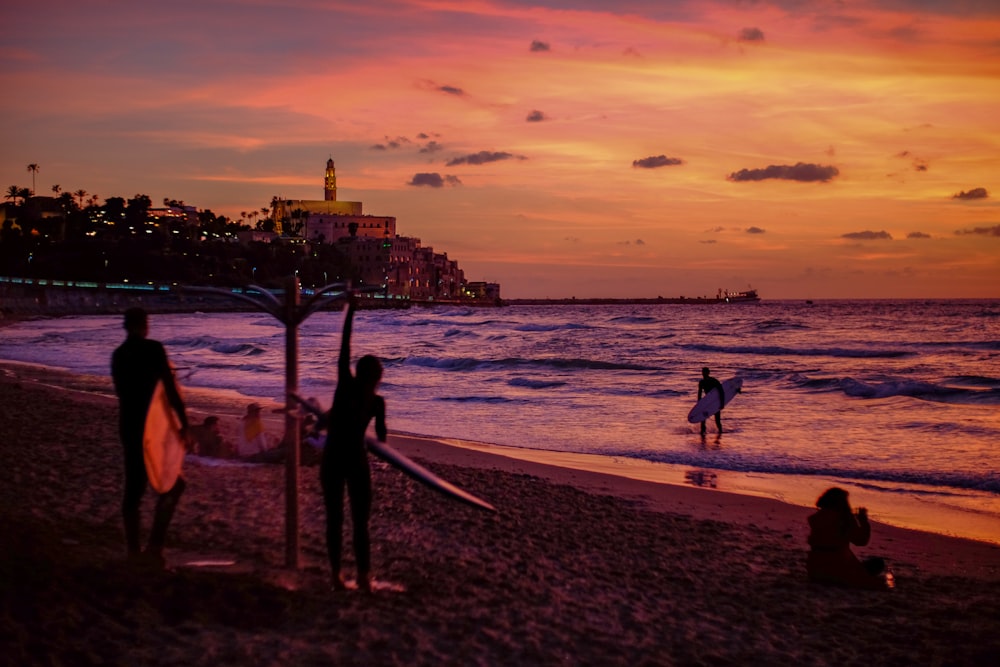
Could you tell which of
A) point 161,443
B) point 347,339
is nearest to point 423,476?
point 347,339

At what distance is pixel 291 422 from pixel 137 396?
1.01 m

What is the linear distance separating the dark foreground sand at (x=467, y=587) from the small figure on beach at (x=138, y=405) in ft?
0.90

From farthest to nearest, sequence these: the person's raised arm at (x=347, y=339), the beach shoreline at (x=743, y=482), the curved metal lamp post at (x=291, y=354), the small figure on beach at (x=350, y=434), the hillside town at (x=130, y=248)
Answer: the hillside town at (x=130, y=248) → the beach shoreline at (x=743, y=482) → the curved metal lamp post at (x=291, y=354) → the small figure on beach at (x=350, y=434) → the person's raised arm at (x=347, y=339)

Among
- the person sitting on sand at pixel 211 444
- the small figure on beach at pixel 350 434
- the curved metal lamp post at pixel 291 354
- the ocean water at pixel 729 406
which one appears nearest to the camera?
the small figure on beach at pixel 350 434

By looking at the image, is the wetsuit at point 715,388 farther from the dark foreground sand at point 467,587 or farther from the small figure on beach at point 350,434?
the small figure on beach at point 350,434

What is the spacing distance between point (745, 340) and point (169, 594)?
58.2 metres

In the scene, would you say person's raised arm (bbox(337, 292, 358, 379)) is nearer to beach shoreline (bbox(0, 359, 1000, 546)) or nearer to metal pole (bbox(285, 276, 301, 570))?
metal pole (bbox(285, 276, 301, 570))

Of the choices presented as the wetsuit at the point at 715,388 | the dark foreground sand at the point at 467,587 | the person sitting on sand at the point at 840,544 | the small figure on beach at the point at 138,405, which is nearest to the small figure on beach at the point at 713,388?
the wetsuit at the point at 715,388

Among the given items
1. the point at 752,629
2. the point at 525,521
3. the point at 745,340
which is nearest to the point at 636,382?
the point at 525,521

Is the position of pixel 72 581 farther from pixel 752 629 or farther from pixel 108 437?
pixel 108 437

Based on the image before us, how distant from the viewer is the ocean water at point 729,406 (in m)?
12.8

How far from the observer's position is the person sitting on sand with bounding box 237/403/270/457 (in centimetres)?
1147

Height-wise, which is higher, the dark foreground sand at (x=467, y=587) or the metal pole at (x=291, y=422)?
the metal pole at (x=291, y=422)

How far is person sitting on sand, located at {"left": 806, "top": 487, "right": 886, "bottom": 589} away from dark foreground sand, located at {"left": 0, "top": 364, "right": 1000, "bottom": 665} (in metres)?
0.16
